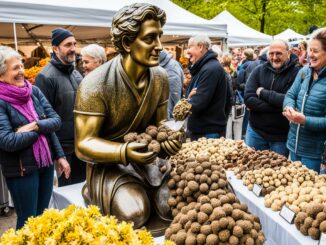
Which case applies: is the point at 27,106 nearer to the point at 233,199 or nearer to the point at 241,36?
the point at 233,199

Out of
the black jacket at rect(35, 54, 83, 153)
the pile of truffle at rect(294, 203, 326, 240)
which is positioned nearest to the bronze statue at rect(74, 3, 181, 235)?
the pile of truffle at rect(294, 203, 326, 240)

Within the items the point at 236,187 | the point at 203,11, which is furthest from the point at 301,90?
the point at 203,11

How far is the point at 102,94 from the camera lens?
7.32 ft

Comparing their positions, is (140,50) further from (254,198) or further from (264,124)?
(264,124)

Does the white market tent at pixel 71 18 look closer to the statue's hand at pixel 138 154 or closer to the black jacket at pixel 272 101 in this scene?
the black jacket at pixel 272 101

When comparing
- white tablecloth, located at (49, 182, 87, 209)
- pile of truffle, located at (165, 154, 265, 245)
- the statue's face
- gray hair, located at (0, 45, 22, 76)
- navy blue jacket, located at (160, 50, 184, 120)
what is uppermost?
the statue's face

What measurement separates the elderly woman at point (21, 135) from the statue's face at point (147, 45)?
4.42ft

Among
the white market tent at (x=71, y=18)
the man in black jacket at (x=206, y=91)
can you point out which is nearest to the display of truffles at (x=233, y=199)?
the man in black jacket at (x=206, y=91)

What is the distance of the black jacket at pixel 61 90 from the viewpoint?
3.80 metres

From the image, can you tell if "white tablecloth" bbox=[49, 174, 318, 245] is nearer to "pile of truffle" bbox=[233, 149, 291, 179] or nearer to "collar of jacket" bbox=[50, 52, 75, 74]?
"pile of truffle" bbox=[233, 149, 291, 179]

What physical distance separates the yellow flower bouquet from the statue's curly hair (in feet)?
3.72

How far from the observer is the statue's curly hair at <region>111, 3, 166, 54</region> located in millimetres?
2123

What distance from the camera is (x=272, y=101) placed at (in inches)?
165

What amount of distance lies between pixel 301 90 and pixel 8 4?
3881 mm
